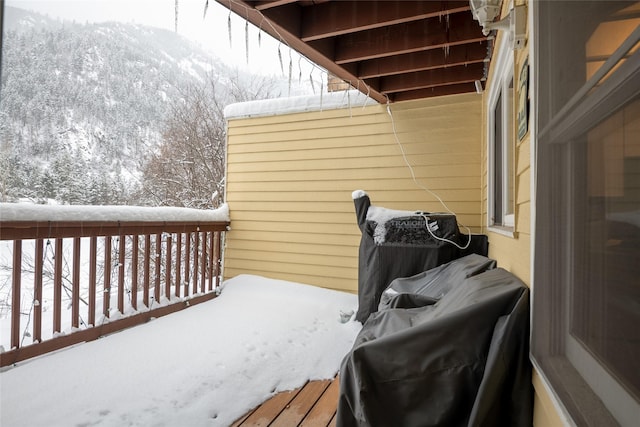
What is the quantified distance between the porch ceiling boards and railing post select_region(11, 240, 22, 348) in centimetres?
221

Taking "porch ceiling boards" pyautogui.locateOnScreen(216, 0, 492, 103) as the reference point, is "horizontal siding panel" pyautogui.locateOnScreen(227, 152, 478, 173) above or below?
below

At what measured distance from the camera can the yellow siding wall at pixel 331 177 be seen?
3.91m

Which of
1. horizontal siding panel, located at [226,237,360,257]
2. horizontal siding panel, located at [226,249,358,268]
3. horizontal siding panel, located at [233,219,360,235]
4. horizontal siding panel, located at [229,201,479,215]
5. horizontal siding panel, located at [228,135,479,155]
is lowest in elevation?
horizontal siding panel, located at [226,249,358,268]

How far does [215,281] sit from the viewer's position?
4973mm

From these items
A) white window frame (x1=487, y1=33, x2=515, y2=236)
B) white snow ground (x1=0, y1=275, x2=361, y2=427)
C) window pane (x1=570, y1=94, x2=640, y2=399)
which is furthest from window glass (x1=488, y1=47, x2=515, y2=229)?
white snow ground (x1=0, y1=275, x2=361, y2=427)

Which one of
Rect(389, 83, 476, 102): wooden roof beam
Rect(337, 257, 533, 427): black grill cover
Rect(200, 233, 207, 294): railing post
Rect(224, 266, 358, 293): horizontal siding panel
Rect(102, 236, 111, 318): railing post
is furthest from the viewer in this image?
Rect(200, 233, 207, 294): railing post

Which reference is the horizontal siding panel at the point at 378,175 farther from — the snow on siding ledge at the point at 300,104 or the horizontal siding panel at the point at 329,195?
the snow on siding ledge at the point at 300,104

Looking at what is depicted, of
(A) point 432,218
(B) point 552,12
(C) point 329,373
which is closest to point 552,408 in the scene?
(B) point 552,12

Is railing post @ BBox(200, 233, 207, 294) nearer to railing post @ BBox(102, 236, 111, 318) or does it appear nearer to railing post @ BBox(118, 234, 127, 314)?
railing post @ BBox(118, 234, 127, 314)

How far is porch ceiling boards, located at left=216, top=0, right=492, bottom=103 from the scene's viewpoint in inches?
95.7

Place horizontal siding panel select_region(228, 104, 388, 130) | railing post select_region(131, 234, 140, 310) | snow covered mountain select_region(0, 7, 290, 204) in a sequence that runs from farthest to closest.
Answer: snow covered mountain select_region(0, 7, 290, 204), horizontal siding panel select_region(228, 104, 388, 130), railing post select_region(131, 234, 140, 310)

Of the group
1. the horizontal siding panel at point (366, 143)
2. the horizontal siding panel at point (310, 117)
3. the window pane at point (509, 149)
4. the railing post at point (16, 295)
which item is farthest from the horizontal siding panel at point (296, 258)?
the railing post at point (16, 295)

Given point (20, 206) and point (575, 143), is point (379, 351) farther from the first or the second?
point (20, 206)

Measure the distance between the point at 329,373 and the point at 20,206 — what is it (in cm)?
243
